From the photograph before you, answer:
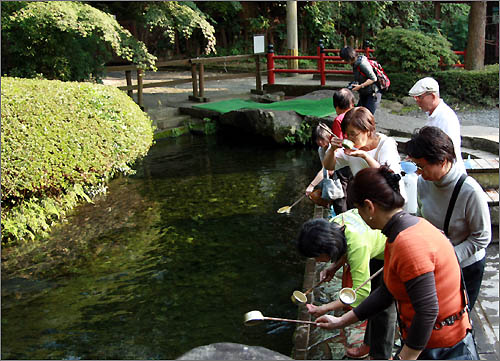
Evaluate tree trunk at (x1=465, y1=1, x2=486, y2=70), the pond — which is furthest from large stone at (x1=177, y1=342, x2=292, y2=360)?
tree trunk at (x1=465, y1=1, x2=486, y2=70)

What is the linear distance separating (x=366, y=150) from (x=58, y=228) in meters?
4.62

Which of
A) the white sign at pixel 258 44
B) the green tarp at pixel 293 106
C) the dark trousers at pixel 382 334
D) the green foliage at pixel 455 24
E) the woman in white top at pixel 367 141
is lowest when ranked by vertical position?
the dark trousers at pixel 382 334

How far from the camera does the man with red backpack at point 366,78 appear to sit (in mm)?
7461

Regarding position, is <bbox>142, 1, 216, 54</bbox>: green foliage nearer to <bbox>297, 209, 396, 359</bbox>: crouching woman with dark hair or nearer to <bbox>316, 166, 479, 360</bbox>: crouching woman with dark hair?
<bbox>297, 209, 396, 359</bbox>: crouching woman with dark hair

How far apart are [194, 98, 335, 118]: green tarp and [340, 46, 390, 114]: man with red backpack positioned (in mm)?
4313

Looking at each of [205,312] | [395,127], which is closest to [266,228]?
[205,312]

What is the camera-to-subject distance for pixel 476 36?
1459 cm

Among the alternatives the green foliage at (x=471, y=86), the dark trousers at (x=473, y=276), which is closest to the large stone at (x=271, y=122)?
the green foliage at (x=471, y=86)

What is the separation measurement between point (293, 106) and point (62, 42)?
5.40m

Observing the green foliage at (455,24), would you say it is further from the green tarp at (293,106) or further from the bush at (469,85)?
the green tarp at (293,106)

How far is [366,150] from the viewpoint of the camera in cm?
427

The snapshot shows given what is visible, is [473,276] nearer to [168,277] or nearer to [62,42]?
[168,277]

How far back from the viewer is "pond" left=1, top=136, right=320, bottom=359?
15.9 ft

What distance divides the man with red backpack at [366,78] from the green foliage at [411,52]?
290 inches
